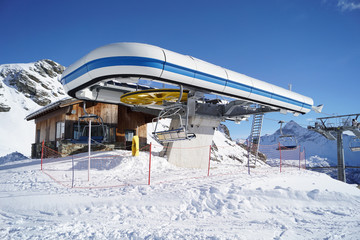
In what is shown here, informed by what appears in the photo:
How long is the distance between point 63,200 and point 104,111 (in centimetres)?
1246

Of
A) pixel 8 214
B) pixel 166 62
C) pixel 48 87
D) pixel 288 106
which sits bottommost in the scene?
pixel 8 214

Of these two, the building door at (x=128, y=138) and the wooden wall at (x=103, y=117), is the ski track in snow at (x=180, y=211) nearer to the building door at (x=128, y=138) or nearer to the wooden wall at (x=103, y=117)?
the wooden wall at (x=103, y=117)

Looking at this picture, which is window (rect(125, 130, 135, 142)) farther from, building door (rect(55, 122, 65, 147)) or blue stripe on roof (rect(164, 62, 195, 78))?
blue stripe on roof (rect(164, 62, 195, 78))

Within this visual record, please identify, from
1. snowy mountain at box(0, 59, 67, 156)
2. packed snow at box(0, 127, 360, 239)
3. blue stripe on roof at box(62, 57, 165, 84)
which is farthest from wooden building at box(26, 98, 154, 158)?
snowy mountain at box(0, 59, 67, 156)

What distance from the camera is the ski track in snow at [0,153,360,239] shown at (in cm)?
481

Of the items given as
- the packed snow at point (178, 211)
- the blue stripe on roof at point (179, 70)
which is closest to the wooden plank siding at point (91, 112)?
the packed snow at point (178, 211)

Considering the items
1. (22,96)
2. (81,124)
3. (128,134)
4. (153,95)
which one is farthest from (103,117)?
(22,96)

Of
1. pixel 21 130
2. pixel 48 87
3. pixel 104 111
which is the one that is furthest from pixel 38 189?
pixel 48 87

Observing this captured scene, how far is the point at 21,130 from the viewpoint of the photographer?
51.1 m

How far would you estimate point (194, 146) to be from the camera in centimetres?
1470

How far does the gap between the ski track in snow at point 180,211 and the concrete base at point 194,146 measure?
17.0 ft

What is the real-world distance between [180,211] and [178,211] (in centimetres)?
5

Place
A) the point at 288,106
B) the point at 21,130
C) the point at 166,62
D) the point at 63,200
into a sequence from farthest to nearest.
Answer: the point at 21,130
the point at 288,106
the point at 166,62
the point at 63,200

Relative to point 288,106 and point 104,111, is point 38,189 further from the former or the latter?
point 288,106
